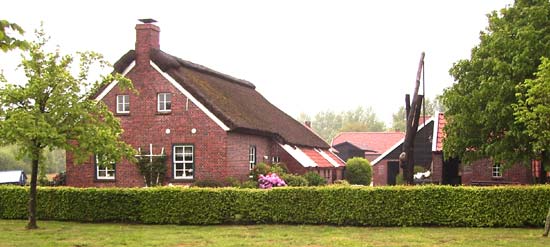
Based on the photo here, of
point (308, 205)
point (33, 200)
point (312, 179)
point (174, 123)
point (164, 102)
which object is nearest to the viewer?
point (33, 200)

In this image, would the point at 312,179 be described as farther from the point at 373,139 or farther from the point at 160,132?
the point at 373,139

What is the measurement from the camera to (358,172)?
44.6 metres

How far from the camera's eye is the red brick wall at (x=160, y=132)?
28.0 m

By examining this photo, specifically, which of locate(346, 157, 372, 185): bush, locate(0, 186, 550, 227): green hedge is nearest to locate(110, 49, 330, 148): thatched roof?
locate(346, 157, 372, 185): bush

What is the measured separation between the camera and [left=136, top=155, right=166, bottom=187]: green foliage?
28.5 meters

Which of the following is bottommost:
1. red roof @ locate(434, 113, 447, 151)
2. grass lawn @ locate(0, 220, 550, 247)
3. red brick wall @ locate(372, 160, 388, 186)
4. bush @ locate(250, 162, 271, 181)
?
grass lawn @ locate(0, 220, 550, 247)

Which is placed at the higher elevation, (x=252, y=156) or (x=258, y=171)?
(x=252, y=156)

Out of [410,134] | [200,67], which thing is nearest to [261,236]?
[410,134]

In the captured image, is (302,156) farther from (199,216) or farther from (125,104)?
(199,216)

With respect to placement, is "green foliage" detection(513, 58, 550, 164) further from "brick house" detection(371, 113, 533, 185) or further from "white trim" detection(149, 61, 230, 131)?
"white trim" detection(149, 61, 230, 131)

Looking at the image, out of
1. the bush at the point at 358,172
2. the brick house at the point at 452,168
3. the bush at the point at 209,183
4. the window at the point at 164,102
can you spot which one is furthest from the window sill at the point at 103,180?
the bush at the point at 358,172

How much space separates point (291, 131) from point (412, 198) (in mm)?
19871

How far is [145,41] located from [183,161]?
18.8 ft

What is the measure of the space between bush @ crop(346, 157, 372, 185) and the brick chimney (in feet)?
63.5
